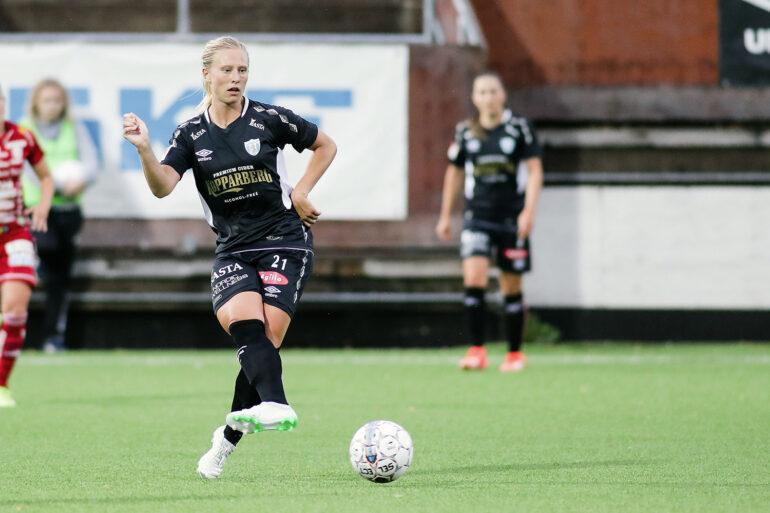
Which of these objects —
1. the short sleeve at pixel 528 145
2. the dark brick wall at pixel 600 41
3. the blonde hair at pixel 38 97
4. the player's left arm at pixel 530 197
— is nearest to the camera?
the player's left arm at pixel 530 197

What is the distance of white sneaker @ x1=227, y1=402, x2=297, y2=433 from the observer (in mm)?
5414

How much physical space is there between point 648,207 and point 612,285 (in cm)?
91

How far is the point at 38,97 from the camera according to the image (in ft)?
44.6

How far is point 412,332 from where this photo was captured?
14.3m

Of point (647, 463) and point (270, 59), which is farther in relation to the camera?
point (270, 59)

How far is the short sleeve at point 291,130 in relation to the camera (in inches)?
243

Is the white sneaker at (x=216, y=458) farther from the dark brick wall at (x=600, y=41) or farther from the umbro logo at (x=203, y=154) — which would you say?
the dark brick wall at (x=600, y=41)

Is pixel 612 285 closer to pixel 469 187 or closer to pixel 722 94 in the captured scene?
pixel 722 94

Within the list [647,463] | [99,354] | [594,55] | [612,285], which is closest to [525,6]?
[594,55]

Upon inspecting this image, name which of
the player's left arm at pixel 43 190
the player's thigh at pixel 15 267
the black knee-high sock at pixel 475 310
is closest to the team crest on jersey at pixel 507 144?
the black knee-high sock at pixel 475 310

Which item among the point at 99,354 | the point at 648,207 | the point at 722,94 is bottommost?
the point at 99,354

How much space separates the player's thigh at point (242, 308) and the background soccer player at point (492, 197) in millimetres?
5560

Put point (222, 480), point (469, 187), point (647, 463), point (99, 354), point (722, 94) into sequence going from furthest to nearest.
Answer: point (722, 94), point (99, 354), point (469, 187), point (647, 463), point (222, 480)

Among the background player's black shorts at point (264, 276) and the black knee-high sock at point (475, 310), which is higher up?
the background player's black shorts at point (264, 276)
